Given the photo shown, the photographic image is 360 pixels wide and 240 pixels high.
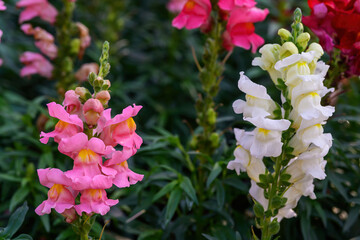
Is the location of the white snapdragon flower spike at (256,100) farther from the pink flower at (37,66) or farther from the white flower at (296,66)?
the pink flower at (37,66)

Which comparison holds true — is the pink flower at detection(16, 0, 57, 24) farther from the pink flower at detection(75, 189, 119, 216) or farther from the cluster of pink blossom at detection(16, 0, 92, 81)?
the pink flower at detection(75, 189, 119, 216)

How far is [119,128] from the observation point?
1381 millimetres

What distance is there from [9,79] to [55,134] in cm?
190

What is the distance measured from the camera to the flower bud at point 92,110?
1321 mm

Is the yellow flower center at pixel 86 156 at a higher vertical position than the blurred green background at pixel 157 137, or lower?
higher

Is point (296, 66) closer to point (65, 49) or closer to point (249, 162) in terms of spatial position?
point (249, 162)

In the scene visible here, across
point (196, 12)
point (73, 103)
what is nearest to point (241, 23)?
point (196, 12)

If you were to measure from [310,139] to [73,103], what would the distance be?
0.68m

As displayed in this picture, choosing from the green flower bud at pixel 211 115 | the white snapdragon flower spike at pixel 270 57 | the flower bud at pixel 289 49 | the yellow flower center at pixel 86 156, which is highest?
the flower bud at pixel 289 49

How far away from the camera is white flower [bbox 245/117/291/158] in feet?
4.31

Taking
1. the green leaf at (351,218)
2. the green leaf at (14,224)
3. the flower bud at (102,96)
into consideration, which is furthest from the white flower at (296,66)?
the green leaf at (14,224)

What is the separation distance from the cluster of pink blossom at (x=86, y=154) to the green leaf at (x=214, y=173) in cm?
44

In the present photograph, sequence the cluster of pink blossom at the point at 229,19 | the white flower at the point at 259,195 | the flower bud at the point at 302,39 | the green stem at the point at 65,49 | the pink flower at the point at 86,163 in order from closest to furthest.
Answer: the pink flower at the point at 86,163, the flower bud at the point at 302,39, the white flower at the point at 259,195, the cluster of pink blossom at the point at 229,19, the green stem at the point at 65,49

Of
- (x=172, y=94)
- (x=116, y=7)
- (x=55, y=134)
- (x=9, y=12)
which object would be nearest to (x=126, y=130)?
(x=55, y=134)
